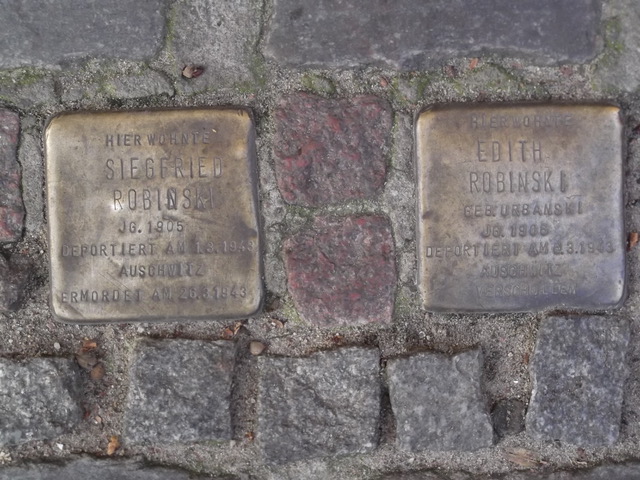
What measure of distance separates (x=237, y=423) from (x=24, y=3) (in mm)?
1095

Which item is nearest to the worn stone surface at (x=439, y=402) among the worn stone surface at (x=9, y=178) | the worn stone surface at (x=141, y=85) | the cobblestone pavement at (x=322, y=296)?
the cobblestone pavement at (x=322, y=296)

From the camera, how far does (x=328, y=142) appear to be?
150 centimetres

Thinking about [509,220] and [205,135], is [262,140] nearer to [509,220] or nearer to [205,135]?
[205,135]

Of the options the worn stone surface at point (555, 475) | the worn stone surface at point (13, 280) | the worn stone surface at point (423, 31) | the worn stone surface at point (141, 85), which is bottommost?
the worn stone surface at point (555, 475)

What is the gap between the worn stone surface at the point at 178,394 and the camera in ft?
5.03

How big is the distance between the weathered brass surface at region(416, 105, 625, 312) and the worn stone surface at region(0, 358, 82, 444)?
0.90 meters

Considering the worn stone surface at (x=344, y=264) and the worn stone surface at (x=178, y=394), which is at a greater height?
the worn stone surface at (x=344, y=264)

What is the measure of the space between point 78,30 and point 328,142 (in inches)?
24.6

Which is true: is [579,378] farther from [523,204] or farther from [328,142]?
[328,142]

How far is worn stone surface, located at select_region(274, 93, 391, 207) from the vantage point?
4.92 feet

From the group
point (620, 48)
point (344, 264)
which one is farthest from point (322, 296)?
point (620, 48)

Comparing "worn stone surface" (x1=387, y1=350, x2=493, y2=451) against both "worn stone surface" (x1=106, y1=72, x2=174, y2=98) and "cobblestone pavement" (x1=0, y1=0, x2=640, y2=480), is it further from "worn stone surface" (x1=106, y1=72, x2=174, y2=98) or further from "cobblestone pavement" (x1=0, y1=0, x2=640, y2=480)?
"worn stone surface" (x1=106, y1=72, x2=174, y2=98)

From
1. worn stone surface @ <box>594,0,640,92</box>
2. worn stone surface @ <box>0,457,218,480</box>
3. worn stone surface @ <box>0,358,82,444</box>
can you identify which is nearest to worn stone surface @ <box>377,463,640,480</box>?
worn stone surface @ <box>0,457,218,480</box>

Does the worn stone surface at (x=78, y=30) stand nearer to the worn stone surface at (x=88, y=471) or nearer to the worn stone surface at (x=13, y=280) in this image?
the worn stone surface at (x=13, y=280)
